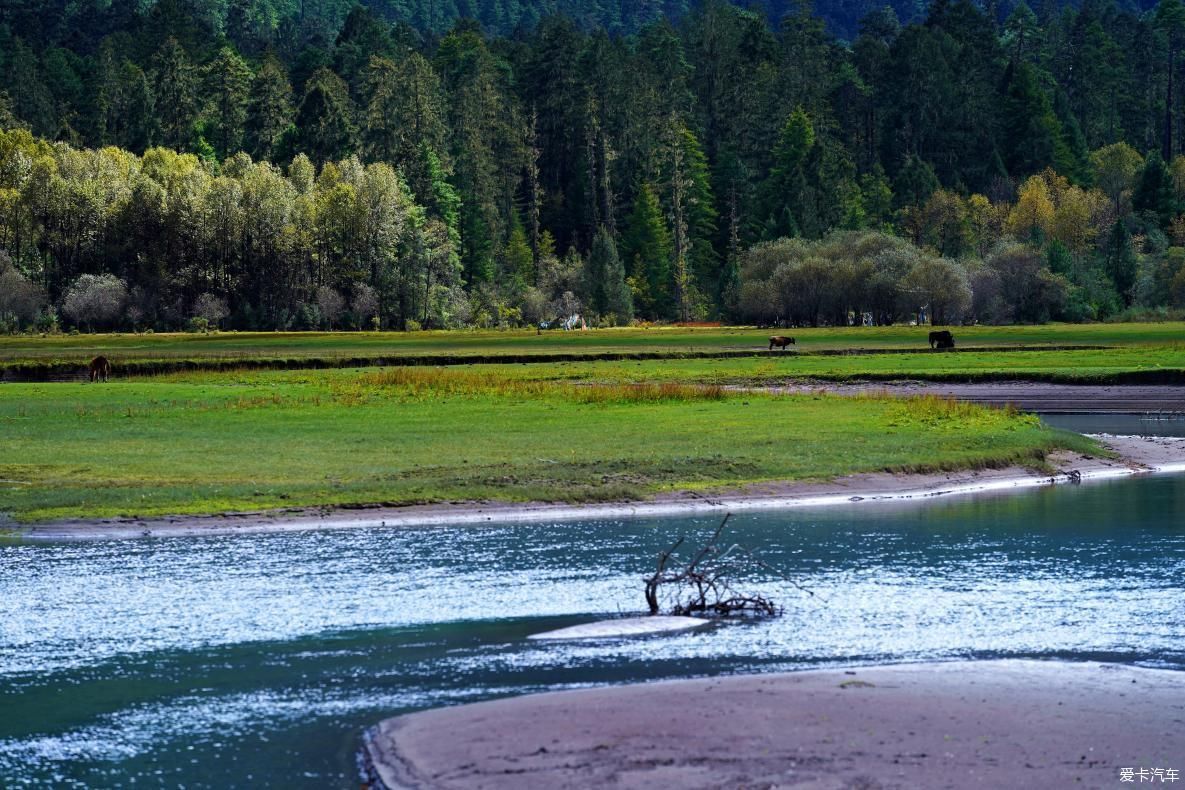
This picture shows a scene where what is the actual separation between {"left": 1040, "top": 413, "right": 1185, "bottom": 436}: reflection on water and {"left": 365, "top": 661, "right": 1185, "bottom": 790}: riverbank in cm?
3348

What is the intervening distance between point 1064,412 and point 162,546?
38.3 meters

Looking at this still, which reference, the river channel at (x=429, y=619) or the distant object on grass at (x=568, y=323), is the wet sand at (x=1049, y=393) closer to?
the river channel at (x=429, y=619)

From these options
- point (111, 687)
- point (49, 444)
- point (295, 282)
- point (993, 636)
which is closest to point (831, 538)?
point (993, 636)

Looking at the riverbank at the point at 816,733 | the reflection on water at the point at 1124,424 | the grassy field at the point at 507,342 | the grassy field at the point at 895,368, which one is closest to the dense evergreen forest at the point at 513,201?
the grassy field at the point at 507,342

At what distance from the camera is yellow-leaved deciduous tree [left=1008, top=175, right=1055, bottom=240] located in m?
159

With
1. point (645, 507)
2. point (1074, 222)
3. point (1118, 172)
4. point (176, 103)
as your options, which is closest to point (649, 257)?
point (1074, 222)

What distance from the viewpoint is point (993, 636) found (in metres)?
21.4

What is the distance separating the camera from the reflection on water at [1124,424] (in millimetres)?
50688

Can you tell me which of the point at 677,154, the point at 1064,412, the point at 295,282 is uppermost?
the point at 677,154

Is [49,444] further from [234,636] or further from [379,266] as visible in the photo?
[379,266]

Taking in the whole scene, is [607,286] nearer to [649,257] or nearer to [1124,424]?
[649,257]

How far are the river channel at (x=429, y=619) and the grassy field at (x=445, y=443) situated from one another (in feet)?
11.5

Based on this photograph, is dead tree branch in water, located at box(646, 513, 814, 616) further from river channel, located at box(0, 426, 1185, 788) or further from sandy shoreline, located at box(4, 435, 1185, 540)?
sandy shoreline, located at box(4, 435, 1185, 540)

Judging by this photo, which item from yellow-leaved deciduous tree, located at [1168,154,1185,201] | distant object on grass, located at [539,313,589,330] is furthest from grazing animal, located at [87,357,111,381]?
yellow-leaved deciduous tree, located at [1168,154,1185,201]
